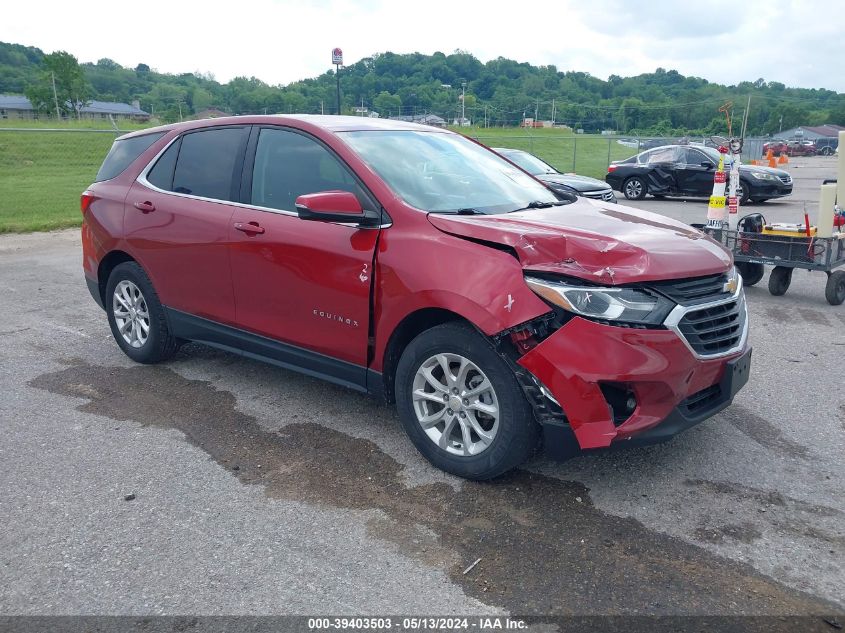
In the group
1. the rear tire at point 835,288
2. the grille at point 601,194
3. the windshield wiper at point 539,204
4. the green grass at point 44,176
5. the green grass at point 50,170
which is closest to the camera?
the windshield wiper at point 539,204

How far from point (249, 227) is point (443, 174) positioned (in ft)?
4.13

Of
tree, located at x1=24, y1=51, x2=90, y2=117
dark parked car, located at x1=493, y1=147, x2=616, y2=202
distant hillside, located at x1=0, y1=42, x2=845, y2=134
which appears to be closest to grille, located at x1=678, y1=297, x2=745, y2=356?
dark parked car, located at x1=493, y1=147, x2=616, y2=202

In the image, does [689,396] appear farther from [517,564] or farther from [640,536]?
[517,564]

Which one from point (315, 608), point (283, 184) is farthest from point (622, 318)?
point (283, 184)

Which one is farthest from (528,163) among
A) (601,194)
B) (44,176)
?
(44,176)

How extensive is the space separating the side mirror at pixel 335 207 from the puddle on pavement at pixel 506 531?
130cm

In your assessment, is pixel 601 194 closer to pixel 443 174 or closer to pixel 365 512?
pixel 443 174

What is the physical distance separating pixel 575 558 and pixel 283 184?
2796 millimetres

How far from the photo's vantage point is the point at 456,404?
12.0ft

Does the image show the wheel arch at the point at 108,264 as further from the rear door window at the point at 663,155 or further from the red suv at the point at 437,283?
the rear door window at the point at 663,155

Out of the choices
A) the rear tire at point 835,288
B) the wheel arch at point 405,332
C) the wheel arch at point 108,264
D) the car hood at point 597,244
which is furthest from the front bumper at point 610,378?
the rear tire at point 835,288

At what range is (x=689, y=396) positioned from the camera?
3453 mm

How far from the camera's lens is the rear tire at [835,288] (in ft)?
24.7

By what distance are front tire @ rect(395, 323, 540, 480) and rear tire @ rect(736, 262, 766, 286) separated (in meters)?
5.99
